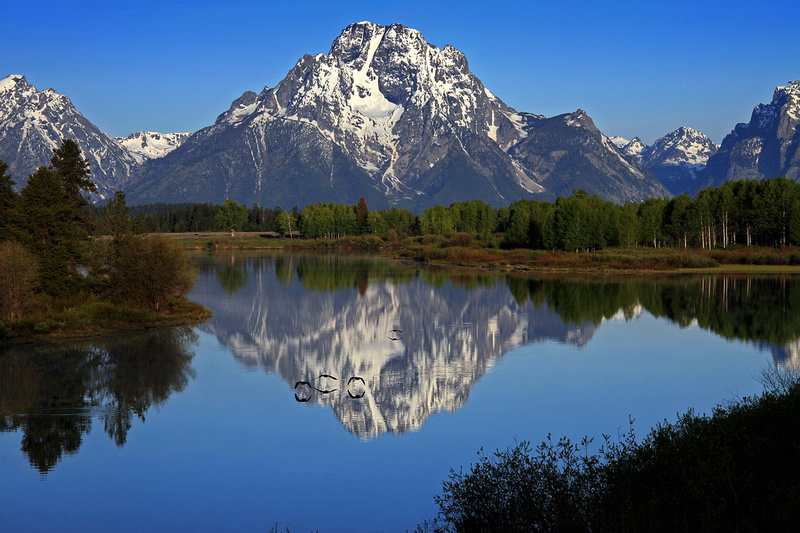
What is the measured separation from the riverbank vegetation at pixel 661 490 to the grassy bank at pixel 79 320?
32.3 m

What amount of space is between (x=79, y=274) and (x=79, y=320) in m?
8.85

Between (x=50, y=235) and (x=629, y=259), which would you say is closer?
(x=50, y=235)

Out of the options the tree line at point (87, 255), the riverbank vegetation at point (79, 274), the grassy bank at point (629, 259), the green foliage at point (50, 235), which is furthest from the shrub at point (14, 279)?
the grassy bank at point (629, 259)

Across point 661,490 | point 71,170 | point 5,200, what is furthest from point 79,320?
point 661,490

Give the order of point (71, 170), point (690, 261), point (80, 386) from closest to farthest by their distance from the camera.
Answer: point (80, 386) → point (71, 170) → point (690, 261)

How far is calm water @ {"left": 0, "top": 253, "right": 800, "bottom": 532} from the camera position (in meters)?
19.0

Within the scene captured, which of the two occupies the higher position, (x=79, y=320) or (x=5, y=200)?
(x=5, y=200)

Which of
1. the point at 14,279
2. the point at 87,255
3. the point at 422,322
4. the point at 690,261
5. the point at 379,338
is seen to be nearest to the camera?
the point at 14,279

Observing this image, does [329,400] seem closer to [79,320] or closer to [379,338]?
[379,338]

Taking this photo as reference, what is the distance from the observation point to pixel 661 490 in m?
14.4

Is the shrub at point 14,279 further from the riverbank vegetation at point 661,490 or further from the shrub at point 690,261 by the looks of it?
the shrub at point 690,261

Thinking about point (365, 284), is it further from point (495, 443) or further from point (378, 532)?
point (378, 532)

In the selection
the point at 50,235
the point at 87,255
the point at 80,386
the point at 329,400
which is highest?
the point at 50,235

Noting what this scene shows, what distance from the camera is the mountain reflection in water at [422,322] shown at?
31.6m
